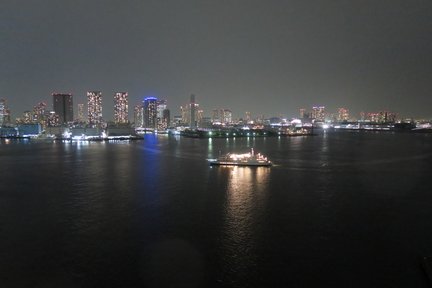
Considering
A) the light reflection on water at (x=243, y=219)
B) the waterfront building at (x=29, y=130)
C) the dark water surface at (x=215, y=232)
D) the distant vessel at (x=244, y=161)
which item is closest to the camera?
the dark water surface at (x=215, y=232)

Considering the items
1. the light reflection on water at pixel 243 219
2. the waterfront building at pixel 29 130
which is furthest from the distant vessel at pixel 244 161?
the waterfront building at pixel 29 130

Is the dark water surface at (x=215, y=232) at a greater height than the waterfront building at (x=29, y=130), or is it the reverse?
the waterfront building at (x=29, y=130)

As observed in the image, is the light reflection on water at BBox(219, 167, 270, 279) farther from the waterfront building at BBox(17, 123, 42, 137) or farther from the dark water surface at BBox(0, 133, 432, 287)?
the waterfront building at BBox(17, 123, 42, 137)

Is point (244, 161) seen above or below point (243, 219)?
above

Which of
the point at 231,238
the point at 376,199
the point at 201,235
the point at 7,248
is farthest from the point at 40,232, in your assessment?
the point at 376,199

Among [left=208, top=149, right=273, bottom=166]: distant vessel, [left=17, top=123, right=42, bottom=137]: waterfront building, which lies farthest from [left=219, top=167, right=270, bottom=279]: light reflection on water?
[left=17, top=123, right=42, bottom=137]: waterfront building

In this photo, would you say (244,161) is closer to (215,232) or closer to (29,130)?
(215,232)

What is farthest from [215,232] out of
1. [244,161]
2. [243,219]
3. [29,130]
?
[29,130]

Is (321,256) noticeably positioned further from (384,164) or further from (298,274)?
(384,164)

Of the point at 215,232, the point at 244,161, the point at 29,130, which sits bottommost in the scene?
the point at 215,232

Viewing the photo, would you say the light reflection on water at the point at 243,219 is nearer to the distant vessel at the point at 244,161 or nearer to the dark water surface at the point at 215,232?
the dark water surface at the point at 215,232
